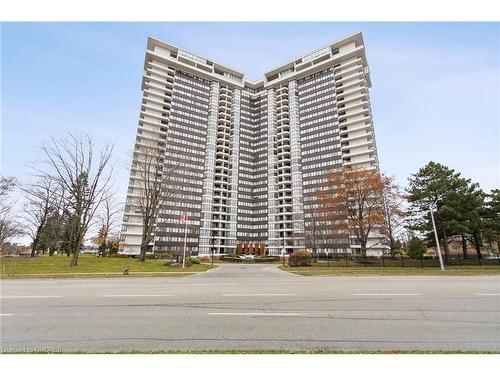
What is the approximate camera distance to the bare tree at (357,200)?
130 ft

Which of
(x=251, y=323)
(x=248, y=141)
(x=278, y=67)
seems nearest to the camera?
(x=251, y=323)

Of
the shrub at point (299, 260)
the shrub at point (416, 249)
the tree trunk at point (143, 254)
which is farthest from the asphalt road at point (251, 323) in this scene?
the shrub at point (416, 249)

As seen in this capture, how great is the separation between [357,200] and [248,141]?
74331mm

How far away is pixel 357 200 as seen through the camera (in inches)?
1597

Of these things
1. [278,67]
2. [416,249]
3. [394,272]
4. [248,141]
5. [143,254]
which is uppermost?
[278,67]

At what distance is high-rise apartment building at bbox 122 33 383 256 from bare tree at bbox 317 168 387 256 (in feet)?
107

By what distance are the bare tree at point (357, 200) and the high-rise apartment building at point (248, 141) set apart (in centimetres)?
3250

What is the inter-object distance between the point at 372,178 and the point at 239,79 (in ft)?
317

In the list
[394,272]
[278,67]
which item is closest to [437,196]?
[394,272]

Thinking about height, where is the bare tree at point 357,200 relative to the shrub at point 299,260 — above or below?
above

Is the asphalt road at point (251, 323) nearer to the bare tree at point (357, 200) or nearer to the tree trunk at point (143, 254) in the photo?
the tree trunk at point (143, 254)

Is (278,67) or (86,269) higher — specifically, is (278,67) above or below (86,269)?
above

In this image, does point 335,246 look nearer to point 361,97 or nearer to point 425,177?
point 425,177

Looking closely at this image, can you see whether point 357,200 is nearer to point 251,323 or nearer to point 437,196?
point 437,196
